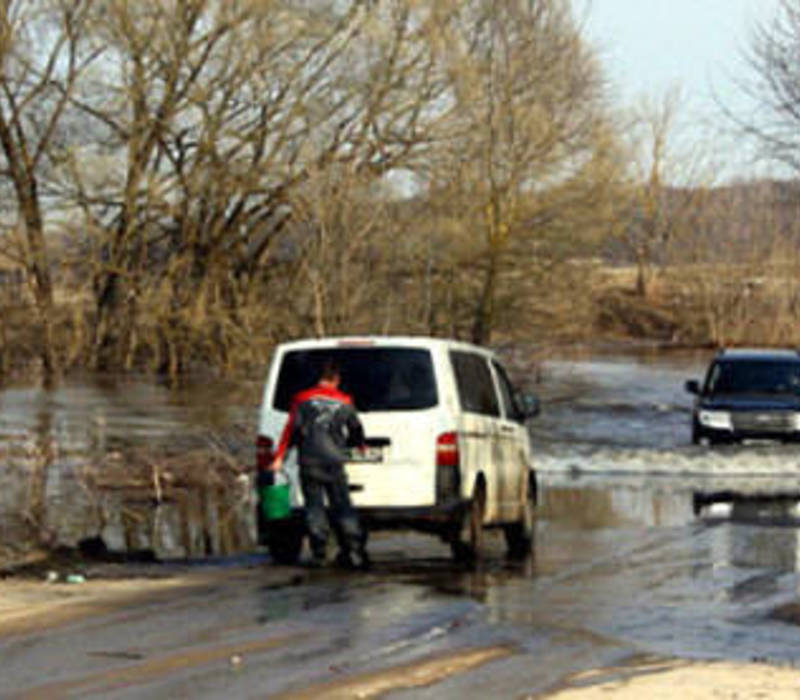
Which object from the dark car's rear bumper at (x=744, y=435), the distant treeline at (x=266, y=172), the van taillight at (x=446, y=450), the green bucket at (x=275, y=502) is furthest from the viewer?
the distant treeline at (x=266, y=172)

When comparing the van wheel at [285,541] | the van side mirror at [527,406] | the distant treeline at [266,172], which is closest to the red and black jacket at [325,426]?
the van wheel at [285,541]

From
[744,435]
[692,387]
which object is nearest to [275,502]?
[744,435]

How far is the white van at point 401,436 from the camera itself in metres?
15.8

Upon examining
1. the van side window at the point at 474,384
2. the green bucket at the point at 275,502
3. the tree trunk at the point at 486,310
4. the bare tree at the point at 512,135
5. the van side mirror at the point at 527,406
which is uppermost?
the bare tree at the point at 512,135

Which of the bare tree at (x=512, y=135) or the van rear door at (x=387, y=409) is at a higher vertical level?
the bare tree at (x=512, y=135)

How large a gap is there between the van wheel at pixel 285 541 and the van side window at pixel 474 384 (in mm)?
1673

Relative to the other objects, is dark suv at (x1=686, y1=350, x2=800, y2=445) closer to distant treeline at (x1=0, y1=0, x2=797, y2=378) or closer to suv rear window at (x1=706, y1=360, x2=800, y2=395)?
suv rear window at (x1=706, y1=360, x2=800, y2=395)

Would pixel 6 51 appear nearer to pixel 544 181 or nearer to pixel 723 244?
pixel 544 181

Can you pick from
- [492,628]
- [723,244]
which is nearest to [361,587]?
[492,628]

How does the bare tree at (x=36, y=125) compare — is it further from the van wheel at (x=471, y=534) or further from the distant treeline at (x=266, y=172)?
the van wheel at (x=471, y=534)

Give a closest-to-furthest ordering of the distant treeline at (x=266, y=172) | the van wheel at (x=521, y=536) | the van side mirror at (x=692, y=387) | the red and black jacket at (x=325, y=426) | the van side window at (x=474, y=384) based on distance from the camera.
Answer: the red and black jacket at (x=325, y=426) → the van side window at (x=474, y=384) → the van wheel at (x=521, y=536) → the van side mirror at (x=692, y=387) → the distant treeline at (x=266, y=172)

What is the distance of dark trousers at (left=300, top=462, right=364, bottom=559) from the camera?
15.5 m

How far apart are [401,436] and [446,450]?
37 cm

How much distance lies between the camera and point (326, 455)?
50.6 feet
